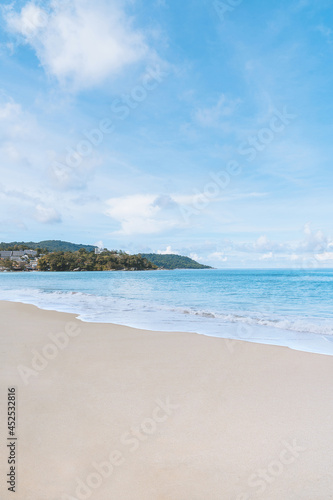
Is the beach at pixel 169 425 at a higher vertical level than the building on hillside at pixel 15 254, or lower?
lower

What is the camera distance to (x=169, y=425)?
3.14 m

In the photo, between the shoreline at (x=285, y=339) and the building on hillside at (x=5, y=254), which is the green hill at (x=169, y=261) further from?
the shoreline at (x=285, y=339)

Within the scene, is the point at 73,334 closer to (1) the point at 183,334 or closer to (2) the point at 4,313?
(1) the point at 183,334

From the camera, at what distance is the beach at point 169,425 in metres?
2.32

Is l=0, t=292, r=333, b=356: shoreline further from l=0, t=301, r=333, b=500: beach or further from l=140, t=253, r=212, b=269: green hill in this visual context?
l=140, t=253, r=212, b=269: green hill

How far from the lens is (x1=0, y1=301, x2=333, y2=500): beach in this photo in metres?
2.32

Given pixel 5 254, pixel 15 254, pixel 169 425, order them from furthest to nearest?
1. pixel 15 254
2. pixel 5 254
3. pixel 169 425

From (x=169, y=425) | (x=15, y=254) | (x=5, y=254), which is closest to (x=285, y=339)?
(x=169, y=425)

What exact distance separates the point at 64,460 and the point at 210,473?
1192 millimetres

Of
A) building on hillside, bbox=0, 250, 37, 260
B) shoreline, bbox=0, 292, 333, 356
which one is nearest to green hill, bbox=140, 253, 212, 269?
building on hillside, bbox=0, 250, 37, 260

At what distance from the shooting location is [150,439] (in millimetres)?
2883

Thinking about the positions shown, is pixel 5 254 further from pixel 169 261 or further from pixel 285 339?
pixel 285 339

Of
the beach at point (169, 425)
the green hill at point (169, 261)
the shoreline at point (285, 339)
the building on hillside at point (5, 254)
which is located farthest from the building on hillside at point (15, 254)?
the beach at point (169, 425)

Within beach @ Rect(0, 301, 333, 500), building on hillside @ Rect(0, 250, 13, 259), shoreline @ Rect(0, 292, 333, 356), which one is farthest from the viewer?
building on hillside @ Rect(0, 250, 13, 259)
